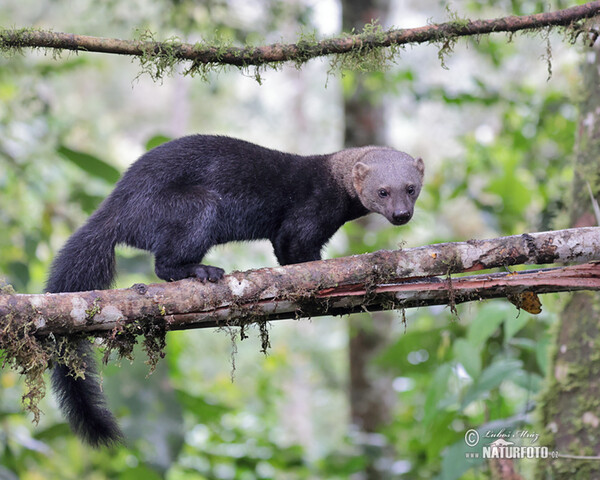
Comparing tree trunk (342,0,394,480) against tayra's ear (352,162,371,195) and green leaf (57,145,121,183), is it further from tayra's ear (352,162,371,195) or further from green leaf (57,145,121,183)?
green leaf (57,145,121,183)

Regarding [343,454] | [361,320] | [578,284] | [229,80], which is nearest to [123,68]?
[229,80]

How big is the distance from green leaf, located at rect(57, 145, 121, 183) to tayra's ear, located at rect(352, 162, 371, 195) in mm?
2343

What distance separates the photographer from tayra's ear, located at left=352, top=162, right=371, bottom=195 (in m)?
4.92

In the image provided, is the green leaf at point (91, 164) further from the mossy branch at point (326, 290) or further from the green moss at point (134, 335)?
the green moss at point (134, 335)

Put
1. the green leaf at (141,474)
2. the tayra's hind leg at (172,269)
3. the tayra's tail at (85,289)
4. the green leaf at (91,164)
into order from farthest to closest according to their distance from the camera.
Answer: the green leaf at (91,164), the green leaf at (141,474), the tayra's hind leg at (172,269), the tayra's tail at (85,289)

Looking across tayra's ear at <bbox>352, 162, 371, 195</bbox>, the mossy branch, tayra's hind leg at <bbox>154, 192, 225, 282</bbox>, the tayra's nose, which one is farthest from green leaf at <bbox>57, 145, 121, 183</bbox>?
the mossy branch

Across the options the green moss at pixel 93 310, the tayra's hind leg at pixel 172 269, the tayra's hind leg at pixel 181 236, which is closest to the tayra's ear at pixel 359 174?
the tayra's hind leg at pixel 181 236

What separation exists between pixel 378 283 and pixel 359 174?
1884 millimetres

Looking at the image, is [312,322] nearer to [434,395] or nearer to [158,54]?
[434,395]

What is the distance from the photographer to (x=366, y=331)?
793 cm

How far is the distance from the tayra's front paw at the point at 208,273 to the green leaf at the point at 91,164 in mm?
2345

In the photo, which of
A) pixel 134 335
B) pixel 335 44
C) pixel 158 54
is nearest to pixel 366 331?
pixel 134 335

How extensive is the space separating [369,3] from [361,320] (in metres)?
4.30

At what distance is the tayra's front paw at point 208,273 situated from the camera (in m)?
3.44
